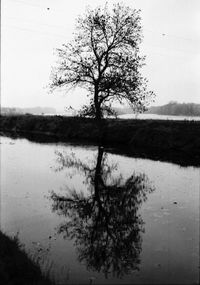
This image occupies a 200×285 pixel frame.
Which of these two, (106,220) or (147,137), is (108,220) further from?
(147,137)

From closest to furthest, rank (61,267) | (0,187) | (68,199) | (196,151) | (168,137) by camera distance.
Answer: (61,267)
(68,199)
(0,187)
(196,151)
(168,137)

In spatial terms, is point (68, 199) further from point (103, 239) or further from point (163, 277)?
point (163, 277)

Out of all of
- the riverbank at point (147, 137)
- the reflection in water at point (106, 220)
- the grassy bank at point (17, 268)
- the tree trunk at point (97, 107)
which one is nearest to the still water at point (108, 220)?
the reflection in water at point (106, 220)

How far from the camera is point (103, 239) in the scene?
40.9 ft

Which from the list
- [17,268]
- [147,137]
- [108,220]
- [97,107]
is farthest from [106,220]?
[147,137]

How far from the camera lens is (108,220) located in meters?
14.5

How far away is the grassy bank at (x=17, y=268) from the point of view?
Result: 29.6 ft

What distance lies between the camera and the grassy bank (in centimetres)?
901

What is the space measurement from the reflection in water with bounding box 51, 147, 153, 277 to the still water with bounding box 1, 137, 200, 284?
31 millimetres

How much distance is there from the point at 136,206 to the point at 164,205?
1.34 meters

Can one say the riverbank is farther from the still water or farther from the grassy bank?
the grassy bank

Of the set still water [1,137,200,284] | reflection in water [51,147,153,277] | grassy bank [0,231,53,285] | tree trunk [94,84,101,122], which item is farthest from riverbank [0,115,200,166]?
grassy bank [0,231,53,285]

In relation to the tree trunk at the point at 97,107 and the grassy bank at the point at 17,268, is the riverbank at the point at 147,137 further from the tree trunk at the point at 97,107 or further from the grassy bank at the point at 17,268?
the grassy bank at the point at 17,268

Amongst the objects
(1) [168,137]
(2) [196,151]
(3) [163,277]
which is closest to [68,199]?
(3) [163,277]
